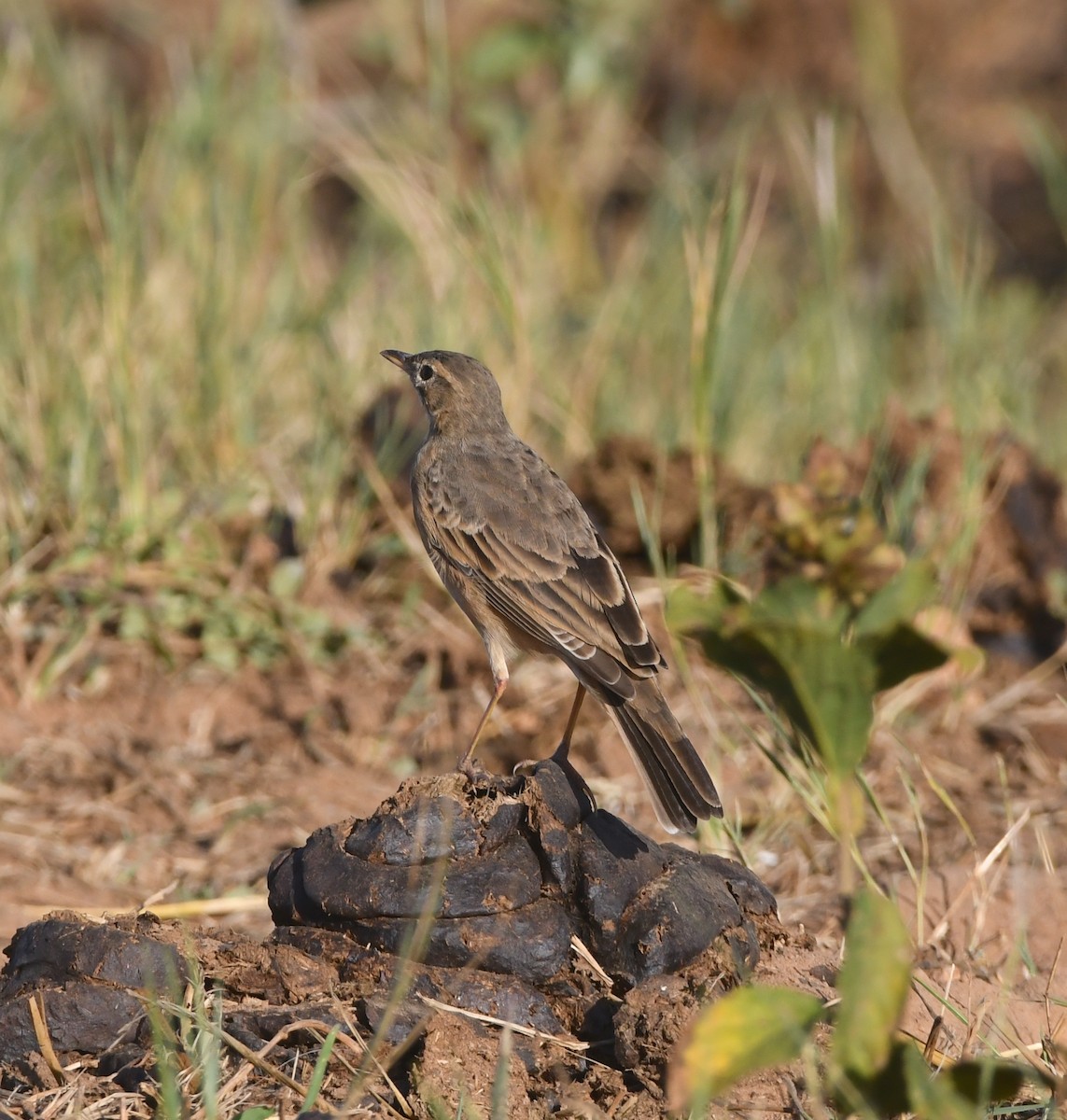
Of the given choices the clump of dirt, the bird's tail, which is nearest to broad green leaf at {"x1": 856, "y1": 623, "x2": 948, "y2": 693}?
the clump of dirt

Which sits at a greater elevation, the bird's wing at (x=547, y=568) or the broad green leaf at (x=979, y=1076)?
the broad green leaf at (x=979, y=1076)

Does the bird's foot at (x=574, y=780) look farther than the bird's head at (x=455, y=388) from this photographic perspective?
No

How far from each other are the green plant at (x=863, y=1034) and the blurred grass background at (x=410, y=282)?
3.69 metres

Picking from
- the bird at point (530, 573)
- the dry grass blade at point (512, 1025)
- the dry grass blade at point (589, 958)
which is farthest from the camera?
the bird at point (530, 573)

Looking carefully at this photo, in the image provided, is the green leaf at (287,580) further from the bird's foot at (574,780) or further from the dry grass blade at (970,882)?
the dry grass blade at (970,882)

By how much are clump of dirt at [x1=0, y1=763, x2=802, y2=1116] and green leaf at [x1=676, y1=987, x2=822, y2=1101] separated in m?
0.65

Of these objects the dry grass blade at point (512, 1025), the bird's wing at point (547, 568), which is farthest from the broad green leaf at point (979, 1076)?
the bird's wing at point (547, 568)

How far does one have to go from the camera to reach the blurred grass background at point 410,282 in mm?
6387

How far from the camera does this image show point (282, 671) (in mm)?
6254

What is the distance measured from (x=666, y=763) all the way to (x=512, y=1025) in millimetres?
1014

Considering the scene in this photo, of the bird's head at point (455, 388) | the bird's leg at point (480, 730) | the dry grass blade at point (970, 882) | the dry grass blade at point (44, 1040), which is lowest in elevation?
the dry grass blade at point (970, 882)

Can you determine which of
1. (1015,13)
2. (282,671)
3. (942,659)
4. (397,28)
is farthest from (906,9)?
(942,659)

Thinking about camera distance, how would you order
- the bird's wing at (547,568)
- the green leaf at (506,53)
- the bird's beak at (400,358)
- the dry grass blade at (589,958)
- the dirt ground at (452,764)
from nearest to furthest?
the dry grass blade at (589,958) < the dirt ground at (452,764) < the bird's wing at (547,568) < the bird's beak at (400,358) < the green leaf at (506,53)

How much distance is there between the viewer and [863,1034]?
8.28 ft
